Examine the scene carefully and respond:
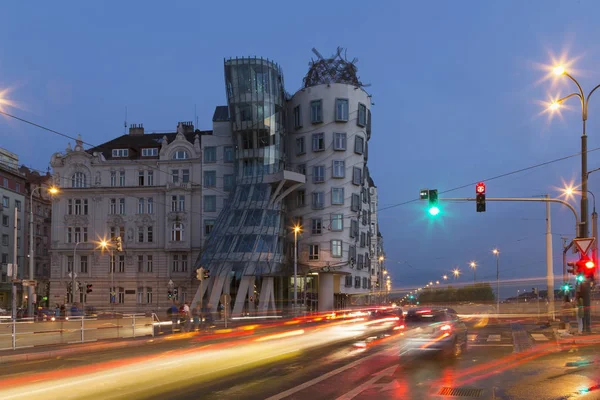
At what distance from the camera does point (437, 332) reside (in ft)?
67.6

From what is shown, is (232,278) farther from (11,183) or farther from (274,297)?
(11,183)

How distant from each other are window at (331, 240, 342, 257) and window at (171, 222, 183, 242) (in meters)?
17.2

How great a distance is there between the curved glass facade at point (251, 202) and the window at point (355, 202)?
7510 millimetres

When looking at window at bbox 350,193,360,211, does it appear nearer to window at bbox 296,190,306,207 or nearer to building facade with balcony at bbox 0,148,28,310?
window at bbox 296,190,306,207

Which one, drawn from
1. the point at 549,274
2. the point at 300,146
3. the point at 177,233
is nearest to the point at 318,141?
the point at 300,146

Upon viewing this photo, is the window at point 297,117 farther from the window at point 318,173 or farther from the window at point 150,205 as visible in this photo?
the window at point 150,205

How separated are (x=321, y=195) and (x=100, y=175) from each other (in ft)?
83.8

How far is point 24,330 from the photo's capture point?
84.4ft

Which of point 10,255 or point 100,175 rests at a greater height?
point 100,175

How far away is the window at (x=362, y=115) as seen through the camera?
67.8m

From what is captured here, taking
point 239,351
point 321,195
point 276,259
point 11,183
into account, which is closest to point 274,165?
point 321,195

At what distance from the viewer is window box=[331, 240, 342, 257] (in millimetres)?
65750

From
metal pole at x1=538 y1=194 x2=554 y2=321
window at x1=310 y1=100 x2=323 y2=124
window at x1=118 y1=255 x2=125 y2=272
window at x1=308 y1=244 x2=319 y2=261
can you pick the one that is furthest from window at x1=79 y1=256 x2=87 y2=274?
metal pole at x1=538 y1=194 x2=554 y2=321

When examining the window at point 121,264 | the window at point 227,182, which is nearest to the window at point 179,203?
the window at point 227,182
